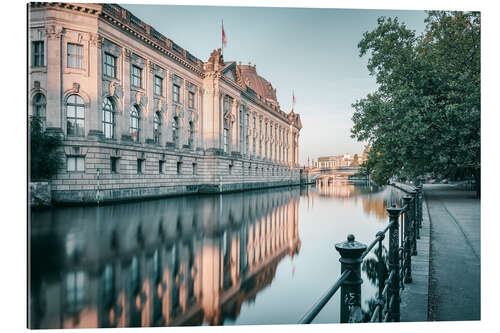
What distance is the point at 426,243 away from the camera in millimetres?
6664

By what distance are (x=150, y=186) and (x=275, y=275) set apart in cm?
1557

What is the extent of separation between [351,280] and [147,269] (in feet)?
13.8

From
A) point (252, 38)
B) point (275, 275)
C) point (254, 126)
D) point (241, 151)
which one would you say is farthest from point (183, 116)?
point (275, 275)

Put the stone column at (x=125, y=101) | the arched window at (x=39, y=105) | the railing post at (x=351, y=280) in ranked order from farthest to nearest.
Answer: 1. the stone column at (x=125, y=101)
2. the arched window at (x=39, y=105)
3. the railing post at (x=351, y=280)

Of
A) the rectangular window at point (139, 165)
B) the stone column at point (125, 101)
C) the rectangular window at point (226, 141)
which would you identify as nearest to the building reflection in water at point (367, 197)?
the rectangular window at point (226, 141)

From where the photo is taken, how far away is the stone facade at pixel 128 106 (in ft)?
46.9

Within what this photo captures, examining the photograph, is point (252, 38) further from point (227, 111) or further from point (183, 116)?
point (227, 111)

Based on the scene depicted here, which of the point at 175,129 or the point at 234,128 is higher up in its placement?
the point at 234,128

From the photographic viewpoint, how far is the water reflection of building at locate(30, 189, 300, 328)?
399 centimetres

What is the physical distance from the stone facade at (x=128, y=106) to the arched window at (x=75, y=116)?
44 mm

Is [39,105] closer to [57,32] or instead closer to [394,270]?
[57,32]

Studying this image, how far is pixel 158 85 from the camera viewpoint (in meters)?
21.4

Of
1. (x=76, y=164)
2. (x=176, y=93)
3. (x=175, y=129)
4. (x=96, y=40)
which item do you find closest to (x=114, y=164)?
(x=76, y=164)

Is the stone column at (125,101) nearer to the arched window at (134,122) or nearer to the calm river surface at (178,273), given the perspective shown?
the arched window at (134,122)
